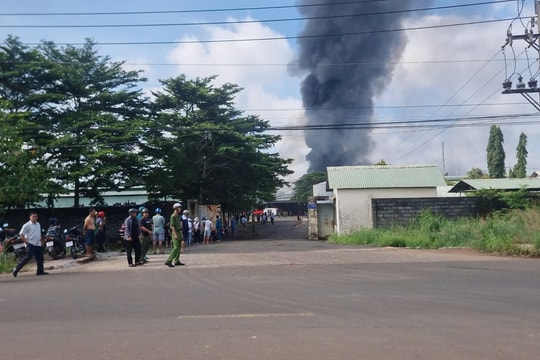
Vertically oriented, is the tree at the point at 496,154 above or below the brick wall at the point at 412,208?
above

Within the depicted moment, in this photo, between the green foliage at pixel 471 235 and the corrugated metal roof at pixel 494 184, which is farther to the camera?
the corrugated metal roof at pixel 494 184

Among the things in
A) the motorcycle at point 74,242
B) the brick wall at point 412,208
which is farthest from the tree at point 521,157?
the motorcycle at point 74,242

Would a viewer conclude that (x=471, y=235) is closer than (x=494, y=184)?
Yes

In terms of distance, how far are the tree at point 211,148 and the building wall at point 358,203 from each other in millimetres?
8150

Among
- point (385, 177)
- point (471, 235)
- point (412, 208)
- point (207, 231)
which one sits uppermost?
point (385, 177)

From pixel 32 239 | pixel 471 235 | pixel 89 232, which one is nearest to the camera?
pixel 32 239

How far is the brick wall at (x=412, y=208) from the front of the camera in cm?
2658

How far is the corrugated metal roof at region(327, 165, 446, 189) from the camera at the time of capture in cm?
3058

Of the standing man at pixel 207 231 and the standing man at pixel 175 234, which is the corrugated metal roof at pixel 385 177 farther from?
the standing man at pixel 175 234

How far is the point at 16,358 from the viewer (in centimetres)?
572

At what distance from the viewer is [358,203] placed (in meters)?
30.3

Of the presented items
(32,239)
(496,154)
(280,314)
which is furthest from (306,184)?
(280,314)

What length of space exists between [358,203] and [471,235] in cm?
1123

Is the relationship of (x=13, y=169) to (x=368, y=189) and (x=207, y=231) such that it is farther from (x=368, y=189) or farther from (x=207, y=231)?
(x=368, y=189)
